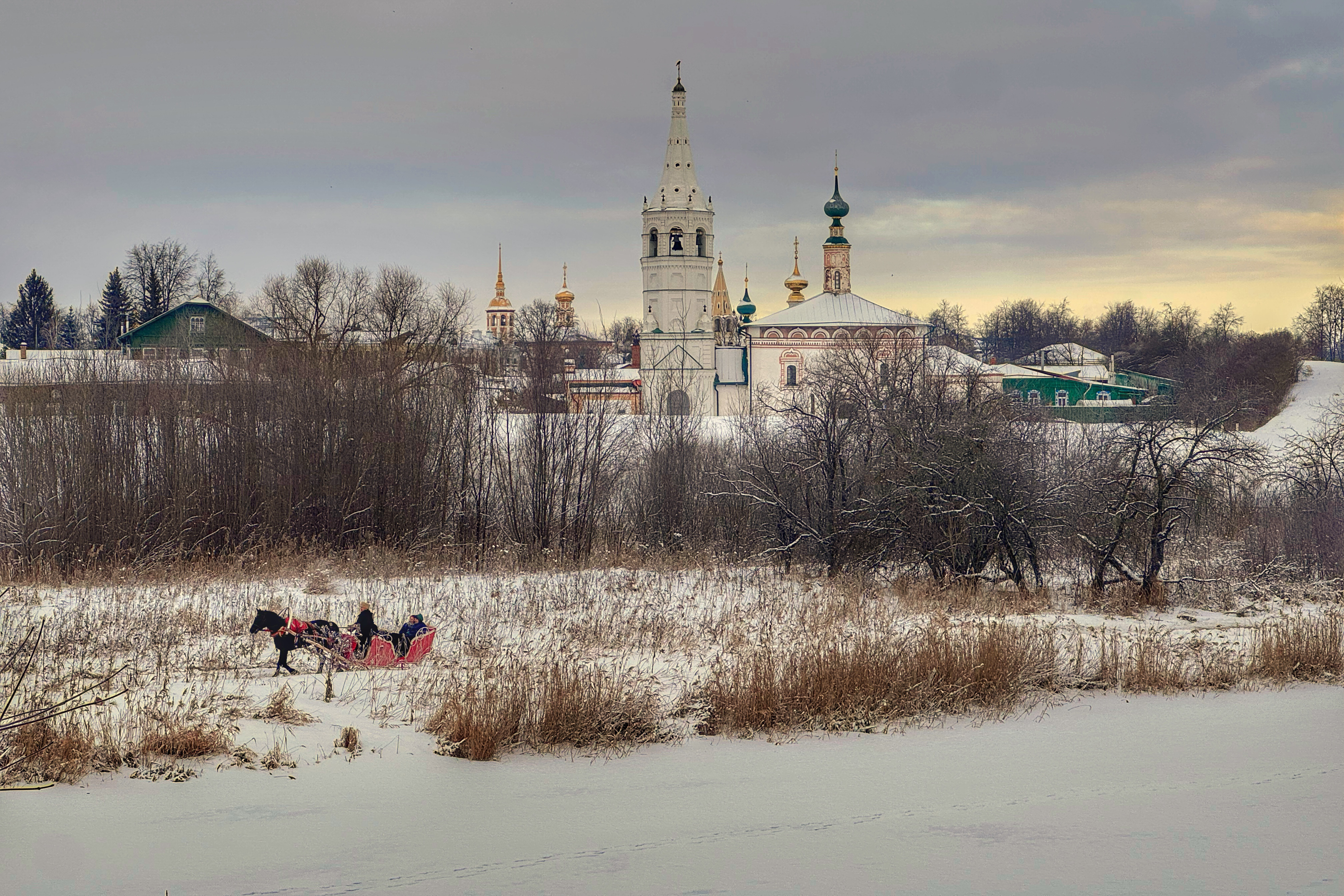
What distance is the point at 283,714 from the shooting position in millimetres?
7668

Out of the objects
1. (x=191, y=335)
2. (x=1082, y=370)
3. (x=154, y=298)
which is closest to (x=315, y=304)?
(x=191, y=335)

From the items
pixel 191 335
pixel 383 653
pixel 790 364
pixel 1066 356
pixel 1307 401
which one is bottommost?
pixel 383 653

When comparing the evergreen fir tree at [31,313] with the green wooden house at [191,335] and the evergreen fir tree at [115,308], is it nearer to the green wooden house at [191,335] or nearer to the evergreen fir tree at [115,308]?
the evergreen fir tree at [115,308]

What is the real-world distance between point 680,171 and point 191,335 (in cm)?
2388

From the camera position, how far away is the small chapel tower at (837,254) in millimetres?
57938

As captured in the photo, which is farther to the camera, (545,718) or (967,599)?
(967,599)

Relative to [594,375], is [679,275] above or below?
above

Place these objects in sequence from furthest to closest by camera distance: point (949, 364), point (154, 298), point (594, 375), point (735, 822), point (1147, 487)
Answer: point (154, 298) → point (594, 375) → point (949, 364) → point (1147, 487) → point (735, 822)

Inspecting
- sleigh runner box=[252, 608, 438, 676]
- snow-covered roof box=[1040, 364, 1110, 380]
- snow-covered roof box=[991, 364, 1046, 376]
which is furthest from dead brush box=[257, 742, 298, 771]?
snow-covered roof box=[1040, 364, 1110, 380]

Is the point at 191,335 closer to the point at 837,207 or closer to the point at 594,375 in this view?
the point at 594,375

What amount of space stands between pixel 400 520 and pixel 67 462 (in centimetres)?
483

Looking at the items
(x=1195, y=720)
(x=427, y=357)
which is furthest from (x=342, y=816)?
(x=427, y=357)

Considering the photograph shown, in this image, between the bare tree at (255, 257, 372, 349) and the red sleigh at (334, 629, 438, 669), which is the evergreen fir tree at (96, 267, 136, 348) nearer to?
the bare tree at (255, 257, 372, 349)

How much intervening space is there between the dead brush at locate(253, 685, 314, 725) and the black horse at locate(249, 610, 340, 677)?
626 mm
